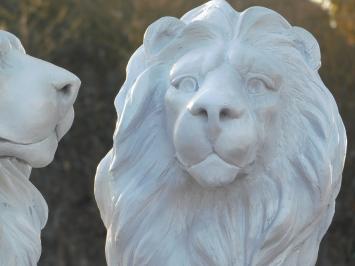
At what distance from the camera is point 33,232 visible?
2.77 m

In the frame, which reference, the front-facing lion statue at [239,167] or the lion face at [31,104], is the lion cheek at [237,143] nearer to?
the front-facing lion statue at [239,167]

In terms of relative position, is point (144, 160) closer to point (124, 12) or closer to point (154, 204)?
point (154, 204)

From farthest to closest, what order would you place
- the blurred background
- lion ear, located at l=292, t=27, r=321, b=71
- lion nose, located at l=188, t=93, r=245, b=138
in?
the blurred background
lion ear, located at l=292, t=27, r=321, b=71
lion nose, located at l=188, t=93, r=245, b=138

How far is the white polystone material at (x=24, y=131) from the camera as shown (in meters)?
2.70

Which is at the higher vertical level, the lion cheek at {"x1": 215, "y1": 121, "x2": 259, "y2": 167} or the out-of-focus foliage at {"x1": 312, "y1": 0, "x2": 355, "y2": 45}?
the lion cheek at {"x1": 215, "y1": 121, "x2": 259, "y2": 167}

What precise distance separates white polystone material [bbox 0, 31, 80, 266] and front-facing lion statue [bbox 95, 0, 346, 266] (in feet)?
0.60

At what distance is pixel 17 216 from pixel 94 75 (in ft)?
11.3

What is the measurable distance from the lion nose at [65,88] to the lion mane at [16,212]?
0.12 metres

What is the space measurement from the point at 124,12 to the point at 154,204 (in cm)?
353

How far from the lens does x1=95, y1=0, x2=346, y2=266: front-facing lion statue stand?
279 centimetres

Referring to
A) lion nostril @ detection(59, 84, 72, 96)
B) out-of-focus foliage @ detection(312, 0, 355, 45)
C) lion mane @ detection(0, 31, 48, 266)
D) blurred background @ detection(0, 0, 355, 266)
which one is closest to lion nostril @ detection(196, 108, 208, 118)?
lion nostril @ detection(59, 84, 72, 96)

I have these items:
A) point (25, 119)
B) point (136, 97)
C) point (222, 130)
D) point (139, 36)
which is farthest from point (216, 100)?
point (139, 36)

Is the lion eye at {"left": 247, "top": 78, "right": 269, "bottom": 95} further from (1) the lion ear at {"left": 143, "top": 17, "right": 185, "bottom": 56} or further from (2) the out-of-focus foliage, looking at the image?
(2) the out-of-focus foliage

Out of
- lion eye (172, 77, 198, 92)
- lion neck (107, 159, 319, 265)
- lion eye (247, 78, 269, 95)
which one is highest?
lion eye (247, 78, 269, 95)
